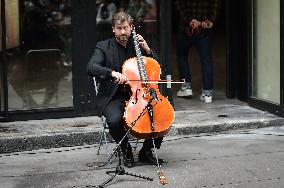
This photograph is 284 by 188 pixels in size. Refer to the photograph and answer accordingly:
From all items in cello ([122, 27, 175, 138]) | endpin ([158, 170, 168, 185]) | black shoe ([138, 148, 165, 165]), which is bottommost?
endpin ([158, 170, 168, 185])

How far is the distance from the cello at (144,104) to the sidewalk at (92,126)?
1814 millimetres

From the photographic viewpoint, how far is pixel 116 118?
21.7ft

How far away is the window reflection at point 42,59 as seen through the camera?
8781 millimetres

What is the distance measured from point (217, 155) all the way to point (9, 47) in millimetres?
3162

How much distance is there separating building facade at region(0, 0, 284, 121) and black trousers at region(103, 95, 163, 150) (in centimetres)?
218

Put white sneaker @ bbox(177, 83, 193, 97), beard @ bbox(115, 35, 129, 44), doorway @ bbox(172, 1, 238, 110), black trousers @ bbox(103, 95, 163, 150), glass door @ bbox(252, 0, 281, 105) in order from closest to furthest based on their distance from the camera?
black trousers @ bbox(103, 95, 163, 150)
beard @ bbox(115, 35, 129, 44)
glass door @ bbox(252, 0, 281, 105)
doorway @ bbox(172, 1, 238, 110)
white sneaker @ bbox(177, 83, 193, 97)

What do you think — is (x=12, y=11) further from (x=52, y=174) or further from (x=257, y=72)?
(x=257, y=72)

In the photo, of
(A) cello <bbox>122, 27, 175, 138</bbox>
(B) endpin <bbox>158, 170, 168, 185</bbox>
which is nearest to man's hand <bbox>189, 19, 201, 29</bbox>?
(A) cello <bbox>122, 27, 175, 138</bbox>

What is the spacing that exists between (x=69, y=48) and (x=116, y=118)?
104 inches

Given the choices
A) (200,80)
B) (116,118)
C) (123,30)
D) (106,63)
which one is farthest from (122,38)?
(200,80)

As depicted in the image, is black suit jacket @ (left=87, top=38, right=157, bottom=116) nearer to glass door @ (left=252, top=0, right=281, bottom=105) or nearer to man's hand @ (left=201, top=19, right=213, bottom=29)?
glass door @ (left=252, top=0, right=281, bottom=105)

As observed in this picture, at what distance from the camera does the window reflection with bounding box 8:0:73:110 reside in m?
8.78

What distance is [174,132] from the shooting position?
27.6ft

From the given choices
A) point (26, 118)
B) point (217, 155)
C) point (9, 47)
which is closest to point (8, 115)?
point (26, 118)
